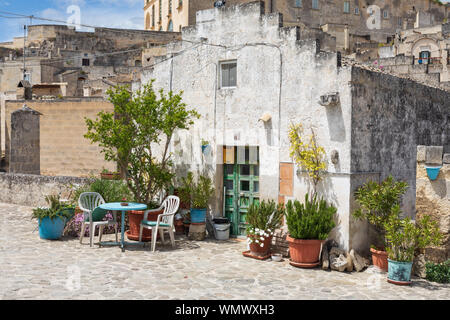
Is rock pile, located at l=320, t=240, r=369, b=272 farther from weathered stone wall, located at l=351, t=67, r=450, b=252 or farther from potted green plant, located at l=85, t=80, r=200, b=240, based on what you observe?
potted green plant, located at l=85, t=80, r=200, b=240

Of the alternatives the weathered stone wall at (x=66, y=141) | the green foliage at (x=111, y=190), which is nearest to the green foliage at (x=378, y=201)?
the green foliage at (x=111, y=190)

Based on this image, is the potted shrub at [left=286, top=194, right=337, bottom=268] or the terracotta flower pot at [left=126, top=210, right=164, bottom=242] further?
the terracotta flower pot at [left=126, top=210, right=164, bottom=242]

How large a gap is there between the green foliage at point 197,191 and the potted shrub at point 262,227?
5.97 ft

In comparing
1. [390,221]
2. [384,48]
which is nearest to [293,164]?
[390,221]

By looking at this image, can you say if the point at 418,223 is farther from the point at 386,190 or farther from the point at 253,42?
the point at 253,42

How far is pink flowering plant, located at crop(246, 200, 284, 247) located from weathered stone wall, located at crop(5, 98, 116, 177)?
14.4 metres

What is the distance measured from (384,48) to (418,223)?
3686 cm

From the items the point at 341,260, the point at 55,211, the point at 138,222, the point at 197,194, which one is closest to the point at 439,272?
the point at 341,260

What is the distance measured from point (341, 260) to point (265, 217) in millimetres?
1739

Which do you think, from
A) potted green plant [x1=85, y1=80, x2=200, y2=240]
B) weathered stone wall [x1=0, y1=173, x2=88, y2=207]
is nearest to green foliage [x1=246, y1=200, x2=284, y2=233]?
potted green plant [x1=85, y1=80, x2=200, y2=240]

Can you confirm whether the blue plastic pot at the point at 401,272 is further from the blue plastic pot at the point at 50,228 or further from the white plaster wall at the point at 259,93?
the blue plastic pot at the point at 50,228

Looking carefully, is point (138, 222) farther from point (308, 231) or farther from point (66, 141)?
point (66, 141)

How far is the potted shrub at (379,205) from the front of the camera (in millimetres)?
8477

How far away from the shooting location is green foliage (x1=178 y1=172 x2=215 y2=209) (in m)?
11.1
